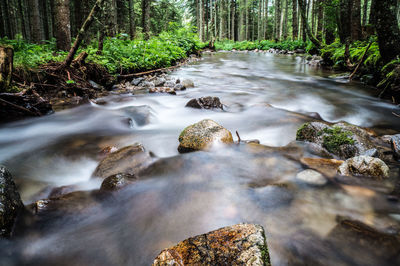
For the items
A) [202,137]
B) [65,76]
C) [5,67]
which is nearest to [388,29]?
[202,137]

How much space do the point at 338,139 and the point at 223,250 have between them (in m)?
2.58

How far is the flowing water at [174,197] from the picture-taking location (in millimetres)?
1805

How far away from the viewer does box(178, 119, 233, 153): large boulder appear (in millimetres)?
3402

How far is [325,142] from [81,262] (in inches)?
123

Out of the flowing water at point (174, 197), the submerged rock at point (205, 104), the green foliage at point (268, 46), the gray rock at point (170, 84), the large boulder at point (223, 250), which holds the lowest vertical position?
the flowing water at point (174, 197)

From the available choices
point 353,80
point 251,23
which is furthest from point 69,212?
point 251,23

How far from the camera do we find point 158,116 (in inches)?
210

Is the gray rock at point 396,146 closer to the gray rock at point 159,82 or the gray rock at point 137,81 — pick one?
the gray rock at point 159,82

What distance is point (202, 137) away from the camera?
3436 millimetres

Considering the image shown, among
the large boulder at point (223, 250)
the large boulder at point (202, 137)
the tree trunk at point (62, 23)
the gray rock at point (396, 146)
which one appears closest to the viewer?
the large boulder at point (223, 250)

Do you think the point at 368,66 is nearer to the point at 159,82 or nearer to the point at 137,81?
the point at 159,82

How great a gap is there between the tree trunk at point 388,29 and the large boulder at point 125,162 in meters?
5.98

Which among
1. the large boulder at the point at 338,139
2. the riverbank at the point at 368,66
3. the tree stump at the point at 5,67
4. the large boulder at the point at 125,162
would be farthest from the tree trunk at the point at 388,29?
the tree stump at the point at 5,67

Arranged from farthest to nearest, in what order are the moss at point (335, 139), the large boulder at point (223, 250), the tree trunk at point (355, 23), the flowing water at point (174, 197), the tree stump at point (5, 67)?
1. the tree trunk at point (355, 23)
2. the tree stump at point (5, 67)
3. the moss at point (335, 139)
4. the flowing water at point (174, 197)
5. the large boulder at point (223, 250)
